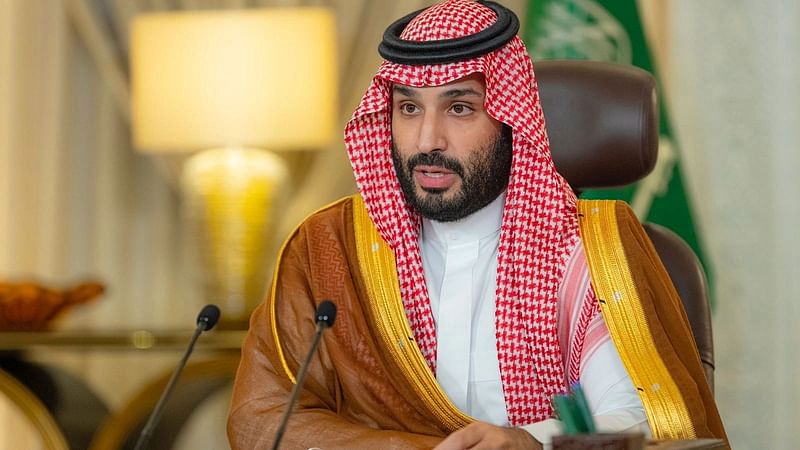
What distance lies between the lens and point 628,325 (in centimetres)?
245

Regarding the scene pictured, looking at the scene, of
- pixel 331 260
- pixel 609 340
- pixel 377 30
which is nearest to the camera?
pixel 609 340

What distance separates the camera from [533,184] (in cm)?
262

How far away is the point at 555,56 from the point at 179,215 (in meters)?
1.73

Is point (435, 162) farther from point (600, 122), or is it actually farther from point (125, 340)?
point (125, 340)

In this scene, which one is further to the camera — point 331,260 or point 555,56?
point 555,56

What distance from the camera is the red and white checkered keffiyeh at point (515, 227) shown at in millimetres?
2557

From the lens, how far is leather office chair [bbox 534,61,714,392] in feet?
9.20

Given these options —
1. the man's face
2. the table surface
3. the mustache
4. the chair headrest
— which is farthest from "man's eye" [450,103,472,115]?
the table surface

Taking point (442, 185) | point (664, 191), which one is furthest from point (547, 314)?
point (664, 191)

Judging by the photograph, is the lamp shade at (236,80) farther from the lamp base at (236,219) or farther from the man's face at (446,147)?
the man's face at (446,147)

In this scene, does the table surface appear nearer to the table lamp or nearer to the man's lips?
the table lamp

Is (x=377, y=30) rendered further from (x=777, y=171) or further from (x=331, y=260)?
(x=331, y=260)

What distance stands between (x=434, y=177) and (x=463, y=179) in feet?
0.20

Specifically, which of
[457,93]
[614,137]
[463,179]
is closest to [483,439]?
[463,179]
